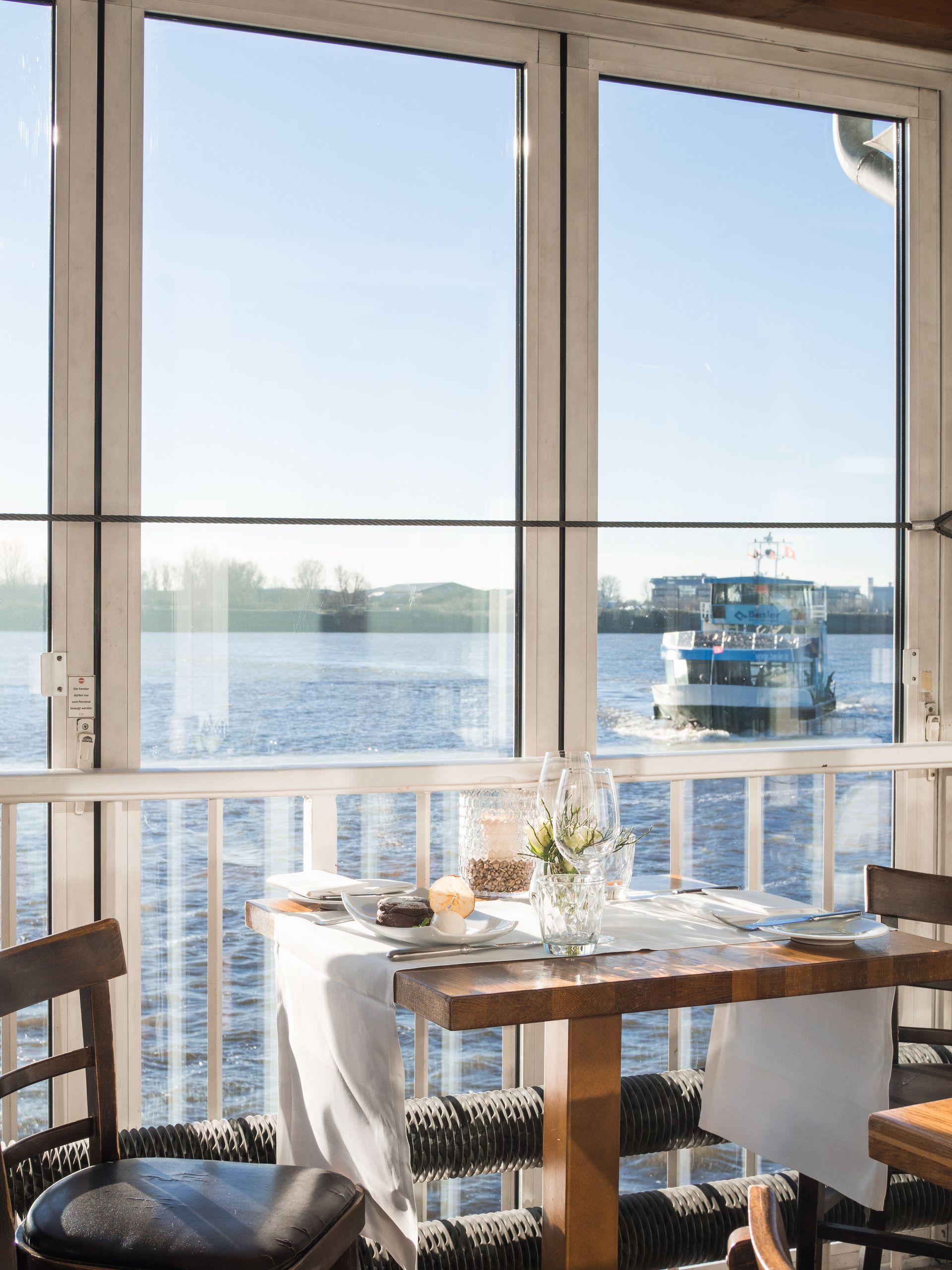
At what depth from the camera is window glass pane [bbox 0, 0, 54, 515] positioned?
226 cm

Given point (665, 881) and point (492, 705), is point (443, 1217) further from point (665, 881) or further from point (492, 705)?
point (492, 705)

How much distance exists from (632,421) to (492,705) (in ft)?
2.20

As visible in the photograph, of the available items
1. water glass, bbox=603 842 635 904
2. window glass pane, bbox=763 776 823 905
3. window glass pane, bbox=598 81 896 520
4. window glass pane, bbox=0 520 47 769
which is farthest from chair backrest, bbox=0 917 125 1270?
window glass pane, bbox=763 776 823 905

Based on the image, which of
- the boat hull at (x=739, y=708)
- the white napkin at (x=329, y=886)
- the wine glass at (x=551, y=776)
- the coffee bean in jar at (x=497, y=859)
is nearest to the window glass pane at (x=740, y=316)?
the boat hull at (x=739, y=708)

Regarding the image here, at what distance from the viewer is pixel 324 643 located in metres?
2.44

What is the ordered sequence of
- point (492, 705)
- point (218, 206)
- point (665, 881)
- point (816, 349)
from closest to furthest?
point (665, 881) < point (218, 206) < point (492, 705) < point (816, 349)

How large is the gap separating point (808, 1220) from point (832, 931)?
1.91 ft

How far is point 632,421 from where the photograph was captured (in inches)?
104

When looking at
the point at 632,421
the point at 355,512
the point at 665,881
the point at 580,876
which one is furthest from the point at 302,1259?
the point at 632,421

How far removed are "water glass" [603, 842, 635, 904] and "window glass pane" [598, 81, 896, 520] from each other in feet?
2.89

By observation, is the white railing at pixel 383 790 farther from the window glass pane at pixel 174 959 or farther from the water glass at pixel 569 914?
the water glass at pixel 569 914

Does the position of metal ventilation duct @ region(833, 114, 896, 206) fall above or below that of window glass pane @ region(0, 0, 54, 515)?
above

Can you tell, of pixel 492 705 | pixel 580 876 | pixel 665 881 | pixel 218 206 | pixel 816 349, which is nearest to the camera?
pixel 580 876

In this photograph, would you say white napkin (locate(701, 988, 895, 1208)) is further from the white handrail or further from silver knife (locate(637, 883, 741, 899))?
the white handrail
